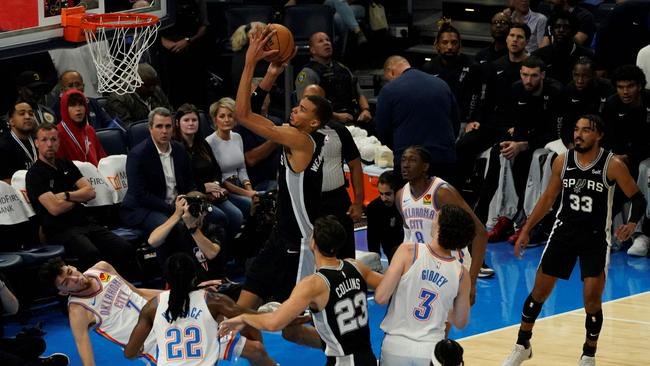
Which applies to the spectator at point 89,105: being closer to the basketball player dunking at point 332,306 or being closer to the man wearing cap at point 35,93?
the man wearing cap at point 35,93

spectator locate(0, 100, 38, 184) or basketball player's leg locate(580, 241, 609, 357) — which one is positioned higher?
spectator locate(0, 100, 38, 184)

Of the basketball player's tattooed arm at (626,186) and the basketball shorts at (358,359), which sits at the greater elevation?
the basketball player's tattooed arm at (626,186)

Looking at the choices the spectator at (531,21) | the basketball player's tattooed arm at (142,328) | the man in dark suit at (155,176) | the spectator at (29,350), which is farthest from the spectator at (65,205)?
the spectator at (531,21)

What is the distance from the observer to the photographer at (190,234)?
9312mm

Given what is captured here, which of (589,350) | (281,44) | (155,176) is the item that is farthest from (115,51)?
(589,350)

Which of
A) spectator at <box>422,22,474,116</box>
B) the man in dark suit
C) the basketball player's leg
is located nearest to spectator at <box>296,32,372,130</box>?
spectator at <box>422,22,474,116</box>

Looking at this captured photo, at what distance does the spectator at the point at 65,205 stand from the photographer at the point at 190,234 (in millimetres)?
464

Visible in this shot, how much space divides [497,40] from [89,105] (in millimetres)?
4953

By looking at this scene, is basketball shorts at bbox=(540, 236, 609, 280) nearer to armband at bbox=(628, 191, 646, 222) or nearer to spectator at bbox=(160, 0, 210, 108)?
armband at bbox=(628, 191, 646, 222)

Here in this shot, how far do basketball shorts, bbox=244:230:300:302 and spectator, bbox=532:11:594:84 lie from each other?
611cm

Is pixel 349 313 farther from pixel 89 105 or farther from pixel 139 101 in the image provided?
pixel 139 101

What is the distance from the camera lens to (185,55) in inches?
564

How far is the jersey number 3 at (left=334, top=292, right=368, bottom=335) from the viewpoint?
6.42 metres

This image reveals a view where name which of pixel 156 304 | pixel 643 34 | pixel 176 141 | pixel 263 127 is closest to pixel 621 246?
pixel 643 34
